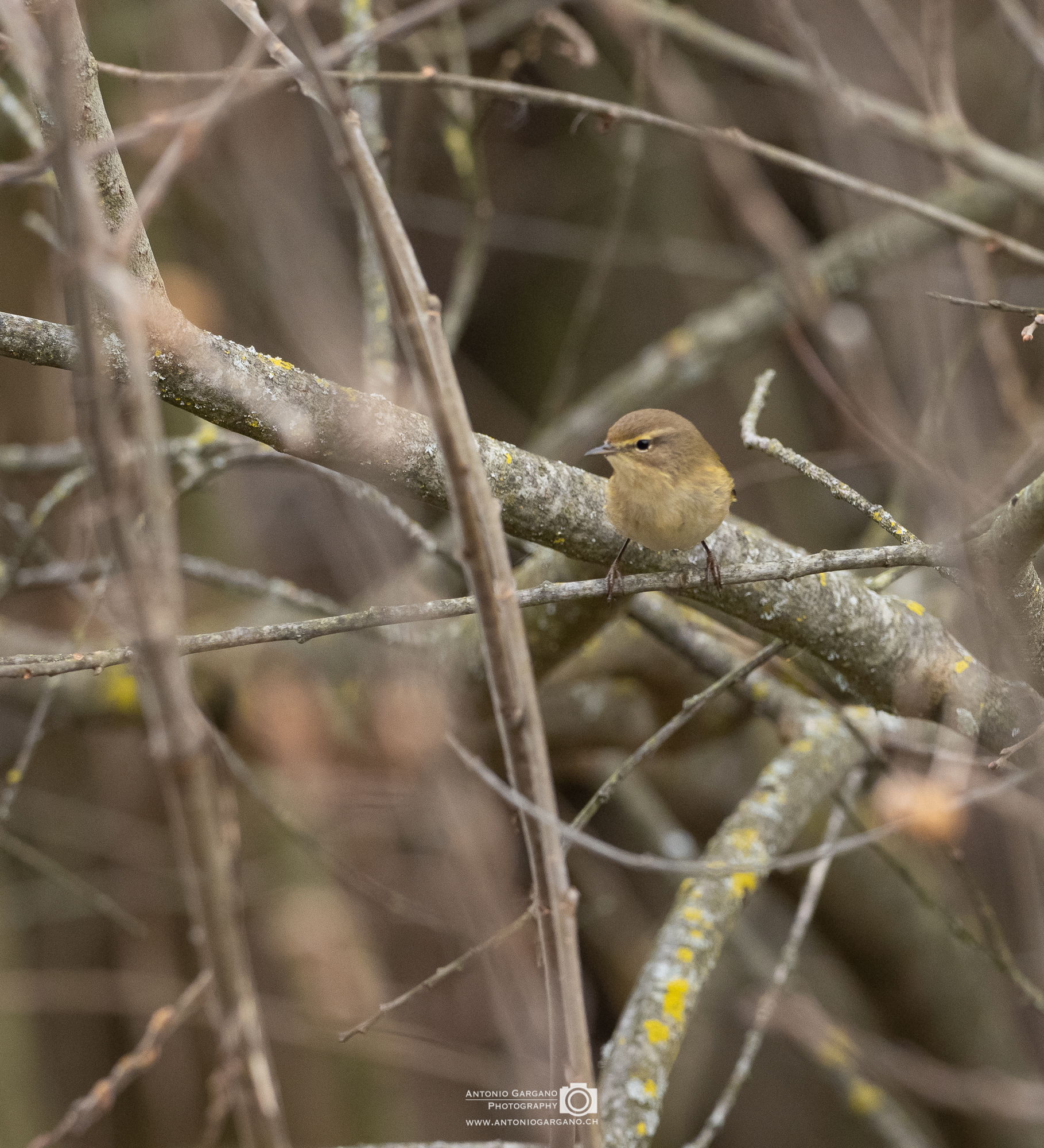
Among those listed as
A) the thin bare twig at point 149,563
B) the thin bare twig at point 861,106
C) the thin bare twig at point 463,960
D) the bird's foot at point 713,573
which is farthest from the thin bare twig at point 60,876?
the thin bare twig at point 861,106

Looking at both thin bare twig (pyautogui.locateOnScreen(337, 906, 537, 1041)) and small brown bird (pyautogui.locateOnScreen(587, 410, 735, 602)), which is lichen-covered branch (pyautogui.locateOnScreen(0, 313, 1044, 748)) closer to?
small brown bird (pyautogui.locateOnScreen(587, 410, 735, 602))

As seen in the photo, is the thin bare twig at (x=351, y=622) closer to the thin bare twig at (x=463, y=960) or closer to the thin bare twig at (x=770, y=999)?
the thin bare twig at (x=463, y=960)

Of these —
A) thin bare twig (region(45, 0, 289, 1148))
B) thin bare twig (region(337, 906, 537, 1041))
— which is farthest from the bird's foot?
thin bare twig (region(45, 0, 289, 1148))

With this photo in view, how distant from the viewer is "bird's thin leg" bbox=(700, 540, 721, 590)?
7.89 feet

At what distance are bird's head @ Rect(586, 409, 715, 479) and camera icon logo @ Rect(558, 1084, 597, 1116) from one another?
1.75 m

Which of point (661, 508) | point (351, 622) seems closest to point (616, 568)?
point (661, 508)

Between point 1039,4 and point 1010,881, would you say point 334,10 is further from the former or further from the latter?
point 1010,881

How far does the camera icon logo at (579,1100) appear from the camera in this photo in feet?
4.43

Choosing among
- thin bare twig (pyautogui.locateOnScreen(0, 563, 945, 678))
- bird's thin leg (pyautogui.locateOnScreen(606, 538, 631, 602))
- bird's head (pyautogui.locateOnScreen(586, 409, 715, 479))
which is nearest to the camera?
thin bare twig (pyautogui.locateOnScreen(0, 563, 945, 678))

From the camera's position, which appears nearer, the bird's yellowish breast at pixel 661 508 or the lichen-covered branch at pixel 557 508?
the lichen-covered branch at pixel 557 508

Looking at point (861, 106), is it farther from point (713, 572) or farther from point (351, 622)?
point (351, 622)

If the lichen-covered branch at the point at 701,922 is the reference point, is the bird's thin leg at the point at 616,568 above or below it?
above

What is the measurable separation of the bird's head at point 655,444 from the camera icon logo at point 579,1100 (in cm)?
175

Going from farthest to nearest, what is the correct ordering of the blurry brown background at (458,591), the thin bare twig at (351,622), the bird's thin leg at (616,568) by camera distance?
the blurry brown background at (458,591), the bird's thin leg at (616,568), the thin bare twig at (351,622)
